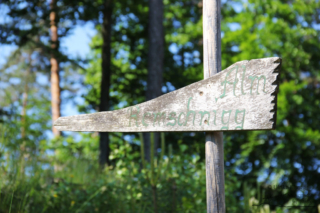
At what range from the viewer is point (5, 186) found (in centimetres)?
359

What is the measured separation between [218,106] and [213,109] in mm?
40

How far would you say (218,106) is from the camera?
238cm

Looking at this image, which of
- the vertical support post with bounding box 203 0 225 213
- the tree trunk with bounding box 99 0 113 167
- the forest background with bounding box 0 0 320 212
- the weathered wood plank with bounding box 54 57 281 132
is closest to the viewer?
the weathered wood plank with bounding box 54 57 281 132

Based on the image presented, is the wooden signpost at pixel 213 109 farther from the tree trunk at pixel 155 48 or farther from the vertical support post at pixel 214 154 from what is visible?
the tree trunk at pixel 155 48

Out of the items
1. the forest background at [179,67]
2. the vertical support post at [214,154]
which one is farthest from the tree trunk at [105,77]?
the vertical support post at [214,154]

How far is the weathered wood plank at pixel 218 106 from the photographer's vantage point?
227 centimetres

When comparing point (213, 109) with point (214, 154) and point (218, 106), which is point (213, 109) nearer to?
point (218, 106)

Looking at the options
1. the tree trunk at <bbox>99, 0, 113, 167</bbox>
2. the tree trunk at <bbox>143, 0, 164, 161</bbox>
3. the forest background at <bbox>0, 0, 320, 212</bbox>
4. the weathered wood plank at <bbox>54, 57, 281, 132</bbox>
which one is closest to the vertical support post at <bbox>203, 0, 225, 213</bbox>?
the weathered wood plank at <bbox>54, 57, 281, 132</bbox>

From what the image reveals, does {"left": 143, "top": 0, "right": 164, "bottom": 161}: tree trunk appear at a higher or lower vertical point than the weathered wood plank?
higher

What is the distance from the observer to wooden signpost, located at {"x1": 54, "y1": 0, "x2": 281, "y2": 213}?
7.47 ft

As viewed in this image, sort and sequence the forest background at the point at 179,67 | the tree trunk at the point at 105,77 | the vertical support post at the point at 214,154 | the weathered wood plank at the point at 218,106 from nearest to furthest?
1. the weathered wood plank at the point at 218,106
2. the vertical support post at the point at 214,154
3. the forest background at the point at 179,67
4. the tree trunk at the point at 105,77

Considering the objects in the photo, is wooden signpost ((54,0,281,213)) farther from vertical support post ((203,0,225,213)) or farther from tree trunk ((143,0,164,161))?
tree trunk ((143,0,164,161))

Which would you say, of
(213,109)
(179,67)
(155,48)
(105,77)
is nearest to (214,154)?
(213,109)

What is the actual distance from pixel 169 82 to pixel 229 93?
25.4 ft
